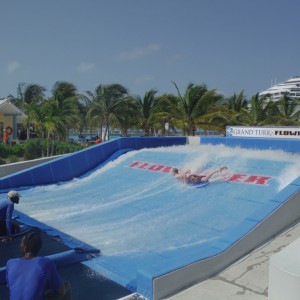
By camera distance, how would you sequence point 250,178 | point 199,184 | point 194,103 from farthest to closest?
point 194,103 → point 199,184 → point 250,178

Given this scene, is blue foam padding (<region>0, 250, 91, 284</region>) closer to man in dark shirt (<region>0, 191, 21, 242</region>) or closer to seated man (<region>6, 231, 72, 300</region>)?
man in dark shirt (<region>0, 191, 21, 242</region>)

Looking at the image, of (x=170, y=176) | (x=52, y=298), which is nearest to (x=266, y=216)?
(x=52, y=298)

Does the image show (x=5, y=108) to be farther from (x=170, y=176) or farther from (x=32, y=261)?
(x=32, y=261)

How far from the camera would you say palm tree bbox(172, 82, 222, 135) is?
24.5m

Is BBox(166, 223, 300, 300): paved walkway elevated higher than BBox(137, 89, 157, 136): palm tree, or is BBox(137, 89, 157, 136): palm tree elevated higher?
BBox(137, 89, 157, 136): palm tree

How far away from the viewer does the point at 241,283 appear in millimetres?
5027

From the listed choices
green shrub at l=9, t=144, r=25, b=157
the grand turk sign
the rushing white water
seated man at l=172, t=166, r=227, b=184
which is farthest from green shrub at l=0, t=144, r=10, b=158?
seated man at l=172, t=166, r=227, b=184

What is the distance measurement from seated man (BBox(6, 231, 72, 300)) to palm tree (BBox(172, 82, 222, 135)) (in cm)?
2220

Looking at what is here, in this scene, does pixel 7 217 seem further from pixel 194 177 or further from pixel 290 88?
pixel 290 88

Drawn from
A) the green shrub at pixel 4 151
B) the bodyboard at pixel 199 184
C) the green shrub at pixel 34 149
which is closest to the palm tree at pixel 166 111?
the green shrub at pixel 34 149

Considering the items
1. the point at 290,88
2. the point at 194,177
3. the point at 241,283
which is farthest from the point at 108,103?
the point at 290,88

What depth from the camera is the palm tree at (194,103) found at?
80.4ft

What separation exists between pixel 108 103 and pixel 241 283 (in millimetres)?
24771

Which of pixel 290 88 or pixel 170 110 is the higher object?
pixel 290 88
